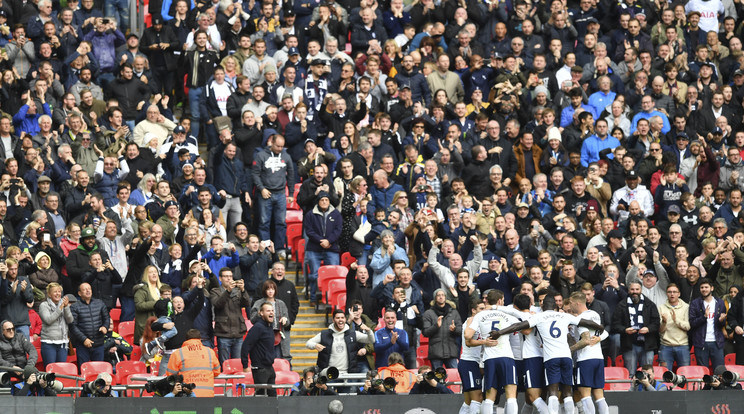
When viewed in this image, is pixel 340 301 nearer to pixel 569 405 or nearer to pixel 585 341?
pixel 585 341

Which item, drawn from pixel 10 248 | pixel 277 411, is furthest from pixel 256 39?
pixel 277 411

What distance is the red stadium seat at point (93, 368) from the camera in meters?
20.4

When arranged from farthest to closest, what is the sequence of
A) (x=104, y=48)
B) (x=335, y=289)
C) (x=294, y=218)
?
1. (x=104, y=48)
2. (x=294, y=218)
3. (x=335, y=289)

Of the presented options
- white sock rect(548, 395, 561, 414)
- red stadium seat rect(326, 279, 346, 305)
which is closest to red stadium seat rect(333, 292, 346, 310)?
red stadium seat rect(326, 279, 346, 305)

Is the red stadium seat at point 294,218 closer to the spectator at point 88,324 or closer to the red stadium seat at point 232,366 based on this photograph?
the red stadium seat at point 232,366

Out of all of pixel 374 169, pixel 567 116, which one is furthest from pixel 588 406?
pixel 567 116

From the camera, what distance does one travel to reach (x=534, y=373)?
18.9m

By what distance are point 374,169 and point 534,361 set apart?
20.4 feet

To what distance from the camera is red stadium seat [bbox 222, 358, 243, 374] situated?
20.8 m

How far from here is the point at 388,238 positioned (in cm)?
2220

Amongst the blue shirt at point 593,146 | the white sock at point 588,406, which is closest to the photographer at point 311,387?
the white sock at point 588,406

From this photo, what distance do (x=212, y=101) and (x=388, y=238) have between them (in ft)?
16.6

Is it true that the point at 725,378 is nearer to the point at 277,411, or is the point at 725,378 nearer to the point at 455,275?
the point at 455,275

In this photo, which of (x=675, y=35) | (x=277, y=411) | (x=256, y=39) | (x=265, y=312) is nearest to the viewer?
(x=277, y=411)
